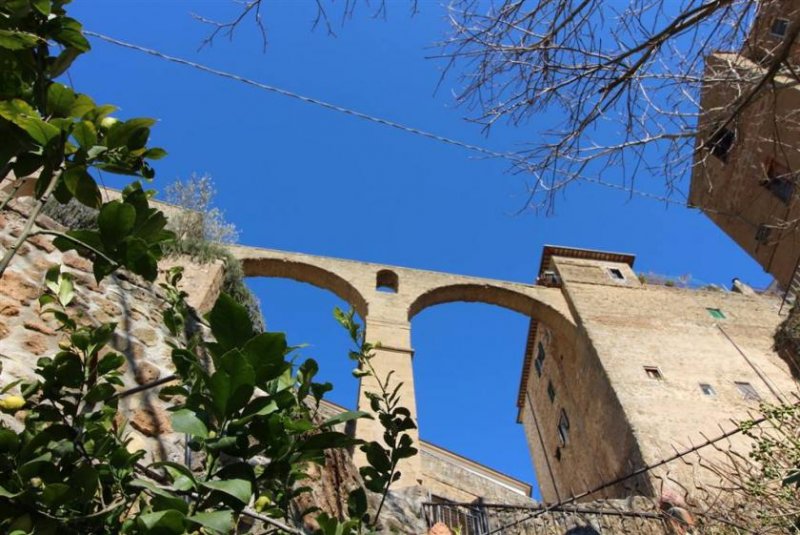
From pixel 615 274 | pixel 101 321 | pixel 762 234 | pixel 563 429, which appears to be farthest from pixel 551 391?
pixel 101 321

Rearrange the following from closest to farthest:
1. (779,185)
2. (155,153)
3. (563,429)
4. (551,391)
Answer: (155,153) < (779,185) < (563,429) < (551,391)

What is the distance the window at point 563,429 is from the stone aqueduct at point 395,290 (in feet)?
8.16

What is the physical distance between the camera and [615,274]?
17109 millimetres

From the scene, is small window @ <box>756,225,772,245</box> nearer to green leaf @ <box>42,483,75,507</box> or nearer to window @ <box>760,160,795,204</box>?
window @ <box>760,160,795,204</box>

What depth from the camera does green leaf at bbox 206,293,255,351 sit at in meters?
1.12

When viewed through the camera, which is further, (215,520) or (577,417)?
(577,417)

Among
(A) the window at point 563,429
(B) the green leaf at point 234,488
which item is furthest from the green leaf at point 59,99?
(A) the window at point 563,429

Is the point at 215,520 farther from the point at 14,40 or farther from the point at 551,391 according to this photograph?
the point at 551,391

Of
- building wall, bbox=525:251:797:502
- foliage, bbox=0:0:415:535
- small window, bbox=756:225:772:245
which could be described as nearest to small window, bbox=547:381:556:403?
building wall, bbox=525:251:797:502

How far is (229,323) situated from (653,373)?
13088 millimetres

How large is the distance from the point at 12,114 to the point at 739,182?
1362 cm

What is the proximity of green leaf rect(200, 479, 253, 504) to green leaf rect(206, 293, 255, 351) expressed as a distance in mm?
252

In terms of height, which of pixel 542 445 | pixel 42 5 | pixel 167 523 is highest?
pixel 542 445

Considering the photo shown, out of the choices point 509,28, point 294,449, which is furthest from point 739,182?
Answer: point 294,449
